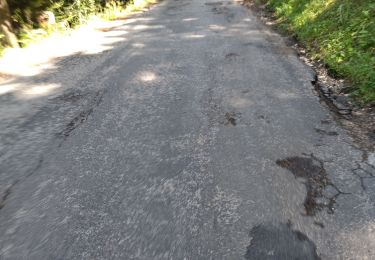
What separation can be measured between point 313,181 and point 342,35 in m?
5.02

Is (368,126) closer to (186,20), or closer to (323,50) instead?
(323,50)

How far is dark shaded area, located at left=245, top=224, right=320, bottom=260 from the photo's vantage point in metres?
2.56

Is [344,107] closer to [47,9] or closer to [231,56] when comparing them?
[231,56]

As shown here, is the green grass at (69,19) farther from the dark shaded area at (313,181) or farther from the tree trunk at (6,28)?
the dark shaded area at (313,181)

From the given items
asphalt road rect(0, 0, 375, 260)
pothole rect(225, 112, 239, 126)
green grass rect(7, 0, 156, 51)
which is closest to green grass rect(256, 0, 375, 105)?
asphalt road rect(0, 0, 375, 260)

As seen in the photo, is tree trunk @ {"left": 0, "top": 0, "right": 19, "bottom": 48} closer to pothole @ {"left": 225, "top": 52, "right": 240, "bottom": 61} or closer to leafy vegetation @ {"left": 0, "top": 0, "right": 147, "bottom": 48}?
leafy vegetation @ {"left": 0, "top": 0, "right": 147, "bottom": 48}

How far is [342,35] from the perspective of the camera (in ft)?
23.6

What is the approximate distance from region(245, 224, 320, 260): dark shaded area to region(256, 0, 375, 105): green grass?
3150 millimetres

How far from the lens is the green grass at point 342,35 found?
5629 millimetres

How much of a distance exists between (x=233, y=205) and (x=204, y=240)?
52 cm

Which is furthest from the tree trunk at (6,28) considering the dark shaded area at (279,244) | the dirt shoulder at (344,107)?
the dark shaded area at (279,244)

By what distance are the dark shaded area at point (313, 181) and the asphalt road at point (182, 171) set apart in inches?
0.6

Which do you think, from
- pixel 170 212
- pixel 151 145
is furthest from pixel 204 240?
pixel 151 145

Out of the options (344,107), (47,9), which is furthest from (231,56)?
(47,9)
